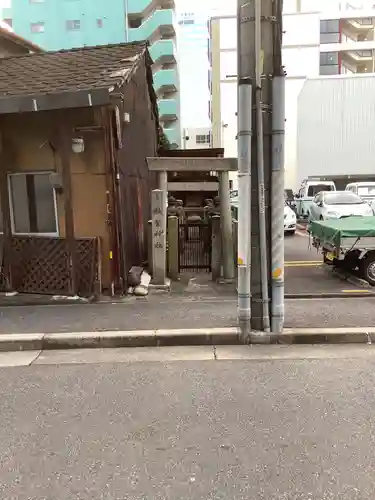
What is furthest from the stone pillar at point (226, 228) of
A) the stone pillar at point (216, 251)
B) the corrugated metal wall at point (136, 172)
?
the corrugated metal wall at point (136, 172)

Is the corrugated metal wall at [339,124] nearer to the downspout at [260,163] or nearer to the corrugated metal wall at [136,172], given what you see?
the corrugated metal wall at [136,172]

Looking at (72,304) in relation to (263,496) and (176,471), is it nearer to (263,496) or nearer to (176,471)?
(176,471)

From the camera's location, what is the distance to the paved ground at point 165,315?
20.6 ft

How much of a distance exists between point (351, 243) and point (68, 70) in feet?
20.9

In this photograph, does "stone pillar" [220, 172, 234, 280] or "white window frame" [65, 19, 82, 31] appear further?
"white window frame" [65, 19, 82, 31]

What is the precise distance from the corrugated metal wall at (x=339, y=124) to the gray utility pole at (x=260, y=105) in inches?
1038

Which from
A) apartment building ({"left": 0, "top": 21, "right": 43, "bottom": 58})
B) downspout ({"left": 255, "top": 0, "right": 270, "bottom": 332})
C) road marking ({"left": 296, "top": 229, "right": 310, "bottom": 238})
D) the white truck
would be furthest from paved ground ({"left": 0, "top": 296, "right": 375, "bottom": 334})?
the white truck

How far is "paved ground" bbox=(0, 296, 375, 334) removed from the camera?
6281 millimetres

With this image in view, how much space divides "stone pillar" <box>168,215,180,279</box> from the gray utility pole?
3.84 meters

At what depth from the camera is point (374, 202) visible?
66.5ft

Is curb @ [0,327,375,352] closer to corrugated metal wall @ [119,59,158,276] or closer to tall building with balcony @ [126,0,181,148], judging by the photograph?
corrugated metal wall @ [119,59,158,276]

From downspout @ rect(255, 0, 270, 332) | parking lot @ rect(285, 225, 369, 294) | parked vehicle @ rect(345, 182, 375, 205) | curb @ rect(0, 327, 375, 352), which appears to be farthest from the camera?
parked vehicle @ rect(345, 182, 375, 205)

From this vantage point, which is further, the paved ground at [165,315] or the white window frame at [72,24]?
the white window frame at [72,24]

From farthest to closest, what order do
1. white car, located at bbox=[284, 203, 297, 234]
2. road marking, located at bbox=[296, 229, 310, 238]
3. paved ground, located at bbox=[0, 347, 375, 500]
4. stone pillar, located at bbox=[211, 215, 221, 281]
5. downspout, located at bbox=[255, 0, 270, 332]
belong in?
white car, located at bbox=[284, 203, 297, 234] < road marking, located at bbox=[296, 229, 310, 238] < stone pillar, located at bbox=[211, 215, 221, 281] < downspout, located at bbox=[255, 0, 270, 332] < paved ground, located at bbox=[0, 347, 375, 500]
